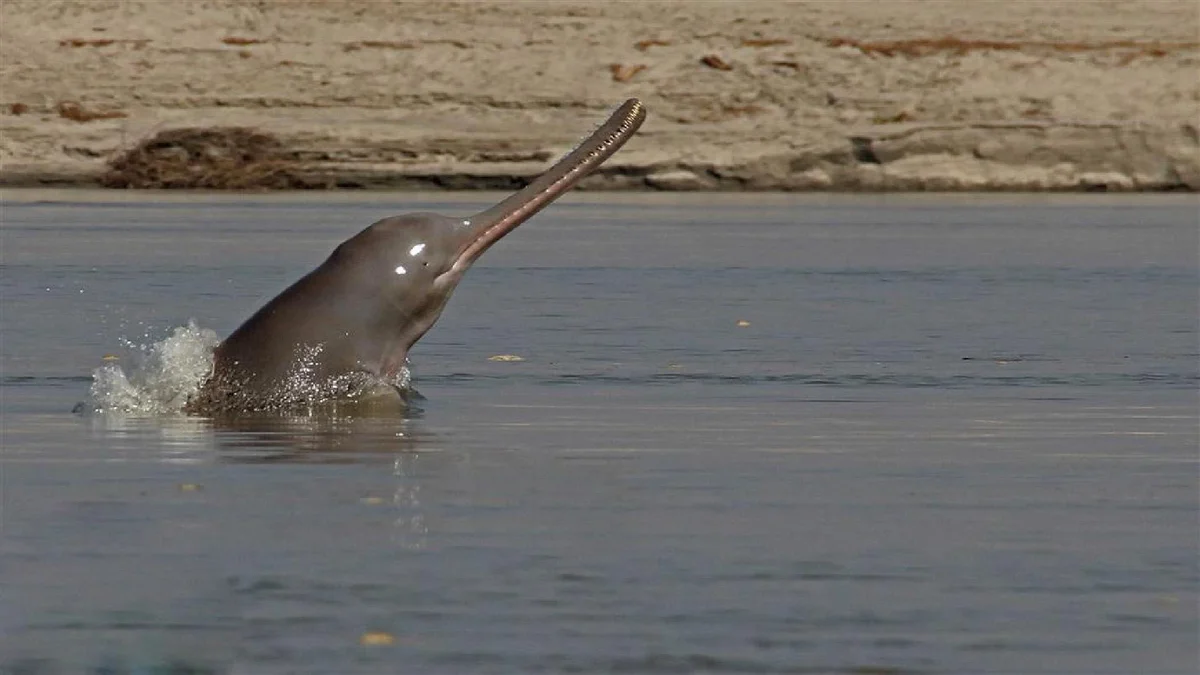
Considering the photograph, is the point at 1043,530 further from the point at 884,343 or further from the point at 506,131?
the point at 506,131

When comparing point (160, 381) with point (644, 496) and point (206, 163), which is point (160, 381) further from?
point (206, 163)

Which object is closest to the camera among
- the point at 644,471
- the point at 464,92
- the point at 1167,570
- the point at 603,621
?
the point at 603,621

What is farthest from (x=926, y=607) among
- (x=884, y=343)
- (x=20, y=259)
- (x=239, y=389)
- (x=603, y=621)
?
(x=20, y=259)

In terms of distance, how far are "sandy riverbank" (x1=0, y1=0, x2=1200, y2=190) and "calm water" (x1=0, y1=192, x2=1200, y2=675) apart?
22.8m

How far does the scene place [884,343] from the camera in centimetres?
1780

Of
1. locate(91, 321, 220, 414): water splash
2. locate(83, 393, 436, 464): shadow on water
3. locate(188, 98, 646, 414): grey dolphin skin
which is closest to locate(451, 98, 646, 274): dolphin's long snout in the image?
locate(188, 98, 646, 414): grey dolphin skin

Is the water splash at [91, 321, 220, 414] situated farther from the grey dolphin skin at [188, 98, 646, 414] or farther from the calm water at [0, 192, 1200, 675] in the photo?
Result: the calm water at [0, 192, 1200, 675]

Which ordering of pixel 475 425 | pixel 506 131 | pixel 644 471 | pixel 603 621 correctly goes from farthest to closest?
1. pixel 506 131
2. pixel 475 425
3. pixel 644 471
4. pixel 603 621

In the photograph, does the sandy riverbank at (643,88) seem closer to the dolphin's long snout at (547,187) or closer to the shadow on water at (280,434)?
the dolphin's long snout at (547,187)

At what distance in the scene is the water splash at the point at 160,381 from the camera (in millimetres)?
13820

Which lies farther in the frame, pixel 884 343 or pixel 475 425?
pixel 884 343

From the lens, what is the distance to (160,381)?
45.8 feet

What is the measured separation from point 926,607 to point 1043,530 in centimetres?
153

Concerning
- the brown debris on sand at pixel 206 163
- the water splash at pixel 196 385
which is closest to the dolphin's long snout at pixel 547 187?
the water splash at pixel 196 385
